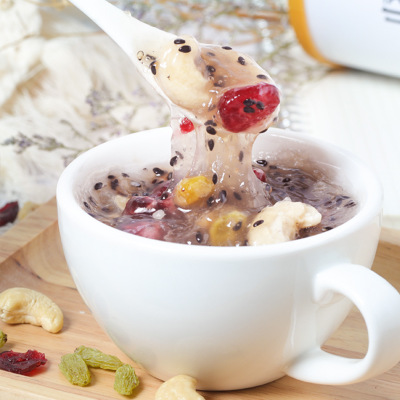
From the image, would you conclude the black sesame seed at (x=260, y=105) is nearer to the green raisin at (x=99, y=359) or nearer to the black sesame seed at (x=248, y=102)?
the black sesame seed at (x=248, y=102)

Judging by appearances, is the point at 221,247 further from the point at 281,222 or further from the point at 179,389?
the point at 179,389

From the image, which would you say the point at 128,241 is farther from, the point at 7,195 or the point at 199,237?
the point at 7,195

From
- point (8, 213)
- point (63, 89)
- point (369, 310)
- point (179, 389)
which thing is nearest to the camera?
point (369, 310)

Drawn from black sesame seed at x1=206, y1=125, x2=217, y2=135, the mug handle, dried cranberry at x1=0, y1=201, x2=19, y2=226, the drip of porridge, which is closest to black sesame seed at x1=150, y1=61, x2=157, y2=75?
the drip of porridge

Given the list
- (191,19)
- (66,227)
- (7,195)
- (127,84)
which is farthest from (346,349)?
(191,19)

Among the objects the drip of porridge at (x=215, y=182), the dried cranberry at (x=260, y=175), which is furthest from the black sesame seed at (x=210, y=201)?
the dried cranberry at (x=260, y=175)

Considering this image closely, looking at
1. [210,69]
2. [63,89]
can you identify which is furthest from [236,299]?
[63,89]
